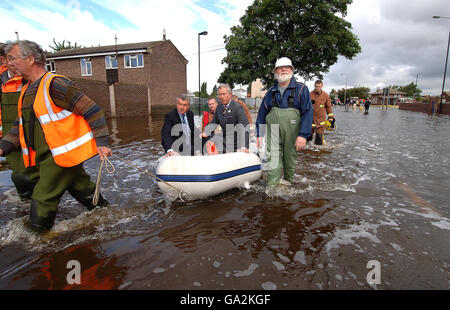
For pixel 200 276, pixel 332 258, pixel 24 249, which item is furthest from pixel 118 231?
pixel 332 258

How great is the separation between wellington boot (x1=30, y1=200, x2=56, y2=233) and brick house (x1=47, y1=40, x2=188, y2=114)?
23311 mm

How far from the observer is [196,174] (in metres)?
3.73

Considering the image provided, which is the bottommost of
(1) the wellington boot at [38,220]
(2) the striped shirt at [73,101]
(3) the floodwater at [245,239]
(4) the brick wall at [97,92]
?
(3) the floodwater at [245,239]

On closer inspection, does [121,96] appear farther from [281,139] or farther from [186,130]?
[281,139]

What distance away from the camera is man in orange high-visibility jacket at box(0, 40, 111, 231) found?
97.3 inches

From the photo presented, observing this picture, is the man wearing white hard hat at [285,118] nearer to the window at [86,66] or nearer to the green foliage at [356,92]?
the window at [86,66]

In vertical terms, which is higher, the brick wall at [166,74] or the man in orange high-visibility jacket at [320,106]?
the brick wall at [166,74]

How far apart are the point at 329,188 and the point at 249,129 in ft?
6.09

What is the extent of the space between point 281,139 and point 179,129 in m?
1.92

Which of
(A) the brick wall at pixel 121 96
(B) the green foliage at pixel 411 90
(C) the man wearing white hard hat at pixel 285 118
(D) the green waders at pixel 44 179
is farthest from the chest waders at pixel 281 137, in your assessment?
(B) the green foliage at pixel 411 90

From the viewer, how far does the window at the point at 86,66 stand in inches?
1135

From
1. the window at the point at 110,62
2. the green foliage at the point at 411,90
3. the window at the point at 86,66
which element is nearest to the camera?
the window at the point at 110,62

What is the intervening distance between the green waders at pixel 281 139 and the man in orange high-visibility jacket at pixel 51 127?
8.38 ft

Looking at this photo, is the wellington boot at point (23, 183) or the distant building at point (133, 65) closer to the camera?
the wellington boot at point (23, 183)
